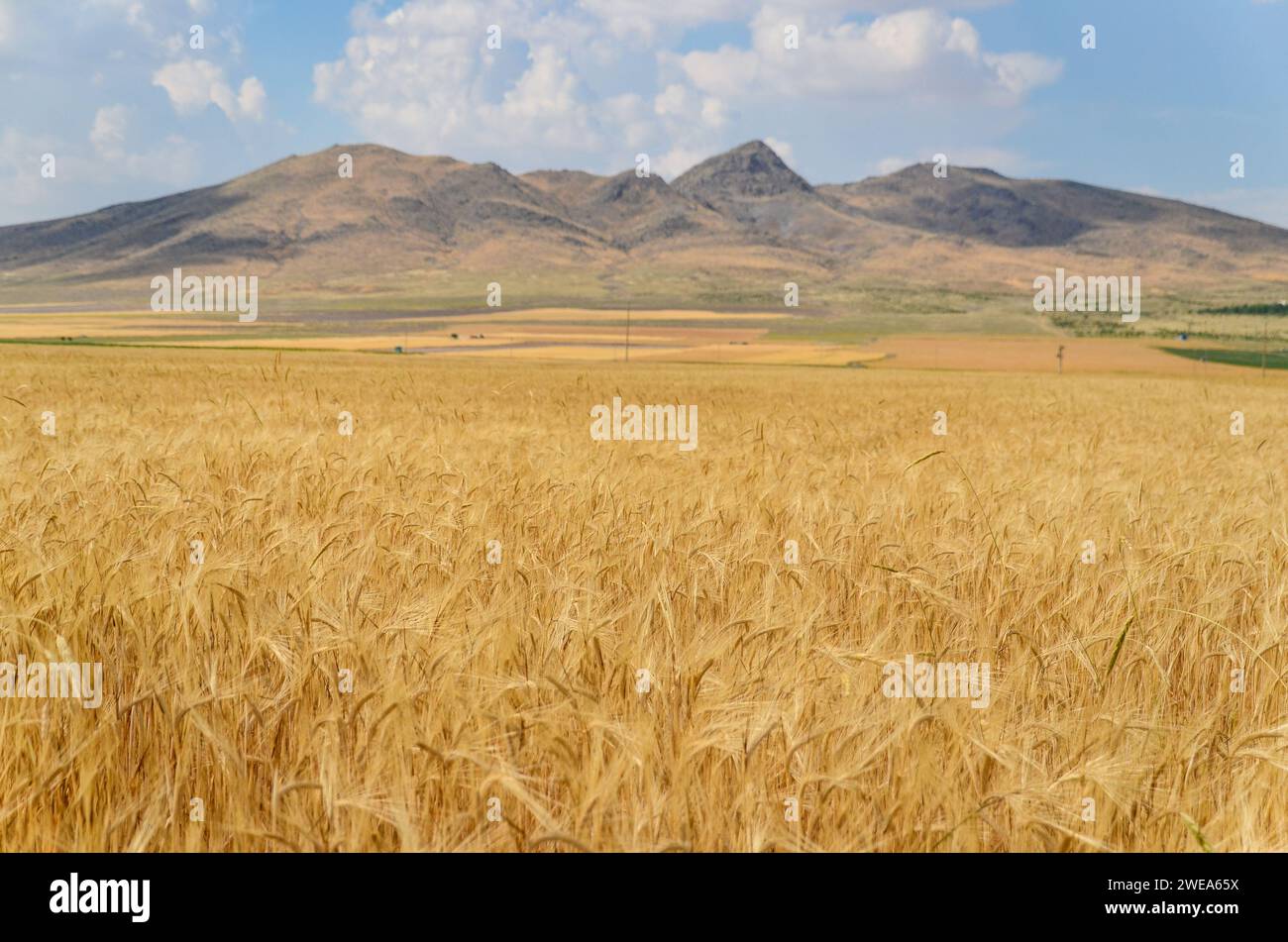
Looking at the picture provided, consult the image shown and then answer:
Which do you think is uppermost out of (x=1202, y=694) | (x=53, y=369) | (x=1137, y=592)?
(x=53, y=369)

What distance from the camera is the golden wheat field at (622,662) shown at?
1833 mm

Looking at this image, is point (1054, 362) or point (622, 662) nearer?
point (622, 662)

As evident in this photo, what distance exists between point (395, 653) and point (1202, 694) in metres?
2.29

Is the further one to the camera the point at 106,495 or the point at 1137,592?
the point at 106,495

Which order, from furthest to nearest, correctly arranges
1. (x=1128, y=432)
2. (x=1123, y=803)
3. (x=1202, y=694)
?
(x=1128, y=432)
(x=1202, y=694)
(x=1123, y=803)

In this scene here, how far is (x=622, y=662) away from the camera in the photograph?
238 centimetres

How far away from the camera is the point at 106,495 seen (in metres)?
4.39

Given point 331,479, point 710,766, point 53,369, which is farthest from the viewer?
point 53,369

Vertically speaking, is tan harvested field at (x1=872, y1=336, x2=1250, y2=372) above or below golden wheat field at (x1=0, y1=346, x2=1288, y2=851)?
above

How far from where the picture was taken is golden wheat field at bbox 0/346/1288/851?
1.83 meters

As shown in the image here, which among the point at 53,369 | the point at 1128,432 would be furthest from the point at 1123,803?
the point at 53,369

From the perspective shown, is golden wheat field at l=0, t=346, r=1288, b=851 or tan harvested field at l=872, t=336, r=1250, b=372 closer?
golden wheat field at l=0, t=346, r=1288, b=851

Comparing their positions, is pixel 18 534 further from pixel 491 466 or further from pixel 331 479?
pixel 491 466

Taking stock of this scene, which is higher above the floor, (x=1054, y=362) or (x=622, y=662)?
(x=1054, y=362)
